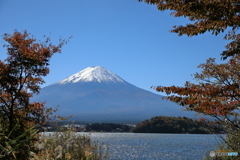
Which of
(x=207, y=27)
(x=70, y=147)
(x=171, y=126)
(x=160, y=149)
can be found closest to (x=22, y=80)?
(x=70, y=147)

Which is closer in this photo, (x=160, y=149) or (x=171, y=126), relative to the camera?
(x=160, y=149)

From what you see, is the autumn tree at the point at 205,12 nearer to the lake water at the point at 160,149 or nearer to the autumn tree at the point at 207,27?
the autumn tree at the point at 207,27

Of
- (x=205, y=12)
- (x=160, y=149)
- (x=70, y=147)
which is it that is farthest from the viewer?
(x=160, y=149)

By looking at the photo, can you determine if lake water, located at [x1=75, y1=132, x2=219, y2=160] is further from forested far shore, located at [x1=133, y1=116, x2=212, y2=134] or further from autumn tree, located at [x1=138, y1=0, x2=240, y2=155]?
forested far shore, located at [x1=133, y1=116, x2=212, y2=134]

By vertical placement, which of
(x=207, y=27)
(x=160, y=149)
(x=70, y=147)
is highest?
(x=207, y=27)

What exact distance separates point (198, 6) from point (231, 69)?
16.4 feet

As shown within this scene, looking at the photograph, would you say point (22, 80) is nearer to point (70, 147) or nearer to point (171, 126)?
point (70, 147)

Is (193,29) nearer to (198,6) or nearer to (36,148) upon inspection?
(198,6)

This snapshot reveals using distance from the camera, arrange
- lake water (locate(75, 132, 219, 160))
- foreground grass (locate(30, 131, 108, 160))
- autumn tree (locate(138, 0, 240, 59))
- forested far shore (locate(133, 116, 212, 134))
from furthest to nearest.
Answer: forested far shore (locate(133, 116, 212, 134)), lake water (locate(75, 132, 219, 160)), foreground grass (locate(30, 131, 108, 160)), autumn tree (locate(138, 0, 240, 59))

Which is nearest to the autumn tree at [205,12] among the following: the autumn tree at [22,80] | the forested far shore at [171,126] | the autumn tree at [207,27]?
the autumn tree at [207,27]

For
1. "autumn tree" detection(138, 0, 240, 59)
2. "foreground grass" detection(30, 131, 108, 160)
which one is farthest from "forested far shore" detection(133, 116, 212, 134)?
"autumn tree" detection(138, 0, 240, 59)

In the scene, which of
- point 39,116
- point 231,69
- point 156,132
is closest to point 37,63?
point 39,116

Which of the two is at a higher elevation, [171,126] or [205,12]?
[171,126]

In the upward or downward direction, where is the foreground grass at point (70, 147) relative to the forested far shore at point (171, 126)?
downward
